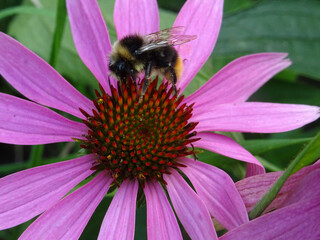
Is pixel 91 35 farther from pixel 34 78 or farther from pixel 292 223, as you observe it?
pixel 292 223

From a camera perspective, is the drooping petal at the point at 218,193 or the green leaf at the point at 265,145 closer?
the drooping petal at the point at 218,193

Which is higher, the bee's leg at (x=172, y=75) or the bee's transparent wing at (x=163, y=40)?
the bee's transparent wing at (x=163, y=40)

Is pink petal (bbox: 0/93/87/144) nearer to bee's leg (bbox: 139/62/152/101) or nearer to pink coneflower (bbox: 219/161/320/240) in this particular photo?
bee's leg (bbox: 139/62/152/101)

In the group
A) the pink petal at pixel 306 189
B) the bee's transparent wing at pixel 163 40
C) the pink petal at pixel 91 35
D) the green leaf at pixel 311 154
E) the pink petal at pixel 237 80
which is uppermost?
the pink petal at pixel 91 35

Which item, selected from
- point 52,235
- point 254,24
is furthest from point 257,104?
point 52,235

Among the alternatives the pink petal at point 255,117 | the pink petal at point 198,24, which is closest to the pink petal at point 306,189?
the pink petal at point 255,117

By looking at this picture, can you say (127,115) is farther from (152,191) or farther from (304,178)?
(304,178)

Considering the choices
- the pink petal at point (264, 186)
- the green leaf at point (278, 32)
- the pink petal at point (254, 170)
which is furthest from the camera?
the green leaf at point (278, 32)

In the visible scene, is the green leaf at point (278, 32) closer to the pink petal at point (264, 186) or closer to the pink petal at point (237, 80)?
the pink petal at point (237, 80)

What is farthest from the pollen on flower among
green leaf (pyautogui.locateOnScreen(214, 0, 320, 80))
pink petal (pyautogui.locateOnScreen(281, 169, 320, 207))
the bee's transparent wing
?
green leaf (pyautogui.locateOnScreen(214, 0, 320, 80))

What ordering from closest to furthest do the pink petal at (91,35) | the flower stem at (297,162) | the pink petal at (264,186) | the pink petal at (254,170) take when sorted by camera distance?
1. the flower stem at (297,162)
2. the pink petal at (264,186)
3. the pink petal at (254,170)
4. the pink petal at (91,35)
